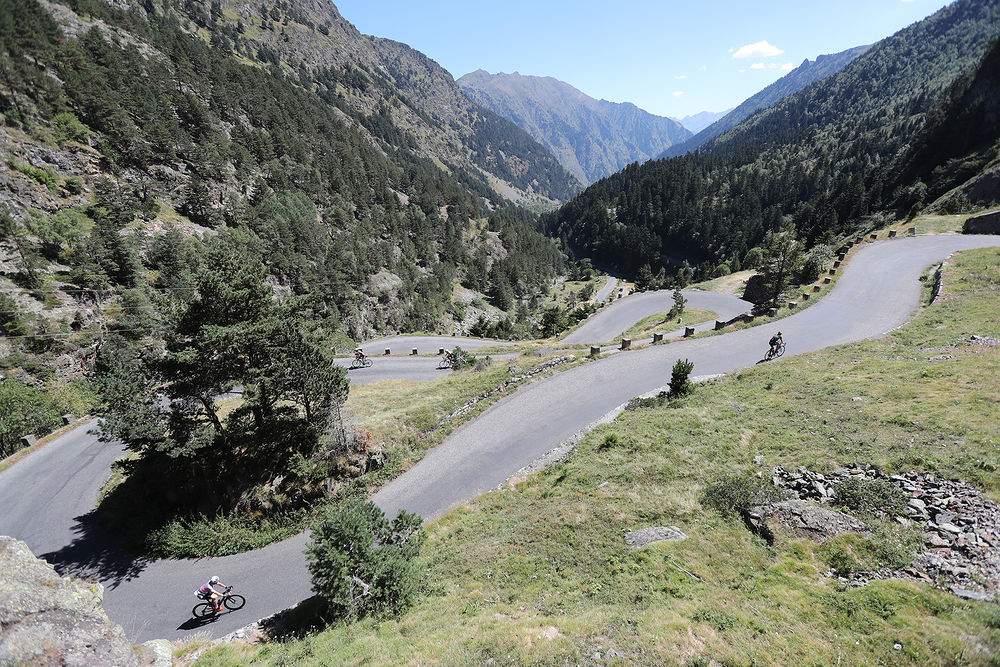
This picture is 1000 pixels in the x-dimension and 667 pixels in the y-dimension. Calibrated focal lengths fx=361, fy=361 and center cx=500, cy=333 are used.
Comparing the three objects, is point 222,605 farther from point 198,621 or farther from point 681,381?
point 681,381

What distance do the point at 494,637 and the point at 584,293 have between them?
106314 mm

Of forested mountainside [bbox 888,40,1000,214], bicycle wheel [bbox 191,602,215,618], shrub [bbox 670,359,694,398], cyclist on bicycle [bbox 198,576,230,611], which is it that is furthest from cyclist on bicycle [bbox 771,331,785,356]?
forested mountainside [bbox 888,40,1000,214]

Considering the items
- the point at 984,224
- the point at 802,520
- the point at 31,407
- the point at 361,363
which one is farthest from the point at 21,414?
the point at 984,224

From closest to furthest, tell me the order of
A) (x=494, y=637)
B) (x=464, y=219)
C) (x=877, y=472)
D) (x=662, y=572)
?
(x=494, y=637), (x=662, y=572), (x=877, y=472), (x=464, y=219)

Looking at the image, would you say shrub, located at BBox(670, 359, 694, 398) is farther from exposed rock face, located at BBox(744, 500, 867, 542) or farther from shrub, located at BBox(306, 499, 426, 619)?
shrub, located at BBox(306, 499, 426, 619)

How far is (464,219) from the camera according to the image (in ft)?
427

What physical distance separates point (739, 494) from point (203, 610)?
1889 centimetres

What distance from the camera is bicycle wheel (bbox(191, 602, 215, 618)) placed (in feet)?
41.9

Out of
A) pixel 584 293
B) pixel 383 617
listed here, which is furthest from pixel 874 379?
pixel 584 293

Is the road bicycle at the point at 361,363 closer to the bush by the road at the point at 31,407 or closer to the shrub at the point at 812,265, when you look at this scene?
the bush by the road at the point at 31,407

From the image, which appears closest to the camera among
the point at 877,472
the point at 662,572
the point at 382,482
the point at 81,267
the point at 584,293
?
the point at 662,572

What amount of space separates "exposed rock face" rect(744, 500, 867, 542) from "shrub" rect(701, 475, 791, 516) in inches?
9.8

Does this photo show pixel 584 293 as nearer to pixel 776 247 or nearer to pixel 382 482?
pixel 776 247

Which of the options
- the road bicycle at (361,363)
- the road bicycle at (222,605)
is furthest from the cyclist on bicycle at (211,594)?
the road bicycle at (361,363)
